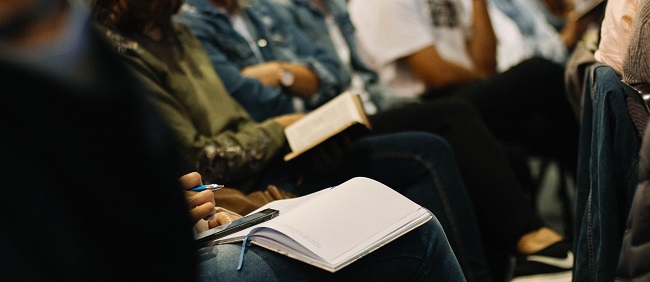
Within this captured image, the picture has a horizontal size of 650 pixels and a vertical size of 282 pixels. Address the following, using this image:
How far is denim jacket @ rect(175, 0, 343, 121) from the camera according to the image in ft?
7.21

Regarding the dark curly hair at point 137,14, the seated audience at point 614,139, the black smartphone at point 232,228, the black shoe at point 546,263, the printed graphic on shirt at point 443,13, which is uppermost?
the dark curly hair at point 137,14

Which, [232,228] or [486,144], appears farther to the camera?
[486,144]

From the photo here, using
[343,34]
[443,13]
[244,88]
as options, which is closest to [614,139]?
[244,88]

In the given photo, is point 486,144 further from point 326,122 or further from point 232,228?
point 232,228

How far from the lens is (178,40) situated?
1.99 meters

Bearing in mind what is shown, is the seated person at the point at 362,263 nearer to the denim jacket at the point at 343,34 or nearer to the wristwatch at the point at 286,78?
the wristwatch at the point at 286,78

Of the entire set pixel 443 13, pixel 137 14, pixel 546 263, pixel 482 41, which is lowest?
pixel 546 263

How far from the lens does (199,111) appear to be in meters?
1.85

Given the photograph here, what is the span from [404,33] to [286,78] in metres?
0.61

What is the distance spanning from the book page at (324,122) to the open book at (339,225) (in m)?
0.55

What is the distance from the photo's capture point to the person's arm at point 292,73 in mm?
2297

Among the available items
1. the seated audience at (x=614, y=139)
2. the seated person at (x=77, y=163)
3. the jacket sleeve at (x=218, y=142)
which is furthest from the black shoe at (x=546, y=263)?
the seated person at (x=77, y=163)

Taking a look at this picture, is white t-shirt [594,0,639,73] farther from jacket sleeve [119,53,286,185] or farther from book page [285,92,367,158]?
jacket sleeve [119,53,286,185]

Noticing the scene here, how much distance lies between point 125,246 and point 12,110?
0.18 meters
